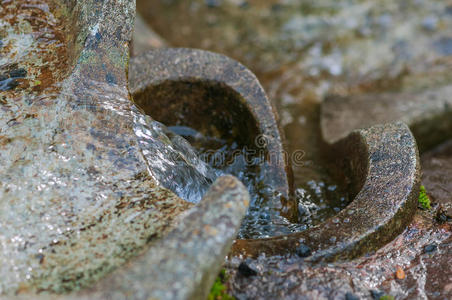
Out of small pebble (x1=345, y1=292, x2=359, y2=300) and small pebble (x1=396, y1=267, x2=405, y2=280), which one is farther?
small pebble (x1=396, y1=267, x2=405, y2=280)

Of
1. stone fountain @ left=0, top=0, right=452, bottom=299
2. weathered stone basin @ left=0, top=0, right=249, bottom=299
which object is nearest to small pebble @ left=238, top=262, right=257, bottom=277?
stone fountain @ left=0, top=0, right=452, bottom=299

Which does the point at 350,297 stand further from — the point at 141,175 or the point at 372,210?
the point at 141,175

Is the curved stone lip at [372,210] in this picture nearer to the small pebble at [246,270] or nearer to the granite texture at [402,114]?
the small pebble at [246,270]

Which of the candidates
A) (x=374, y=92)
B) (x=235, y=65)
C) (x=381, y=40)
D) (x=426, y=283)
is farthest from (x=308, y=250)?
(x=381, y=40)

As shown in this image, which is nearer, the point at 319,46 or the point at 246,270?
the point at 246,270

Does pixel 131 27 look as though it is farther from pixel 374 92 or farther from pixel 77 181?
pixel 374 92

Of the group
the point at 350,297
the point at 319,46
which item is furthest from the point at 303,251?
the point at 319,46

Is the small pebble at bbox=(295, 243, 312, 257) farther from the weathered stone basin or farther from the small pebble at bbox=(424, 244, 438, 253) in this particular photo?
the small pebble at bbox=(424, 244, 438, 253)

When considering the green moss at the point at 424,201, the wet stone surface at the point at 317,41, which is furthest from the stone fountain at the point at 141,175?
the wet stone surface at the point at 317,41
